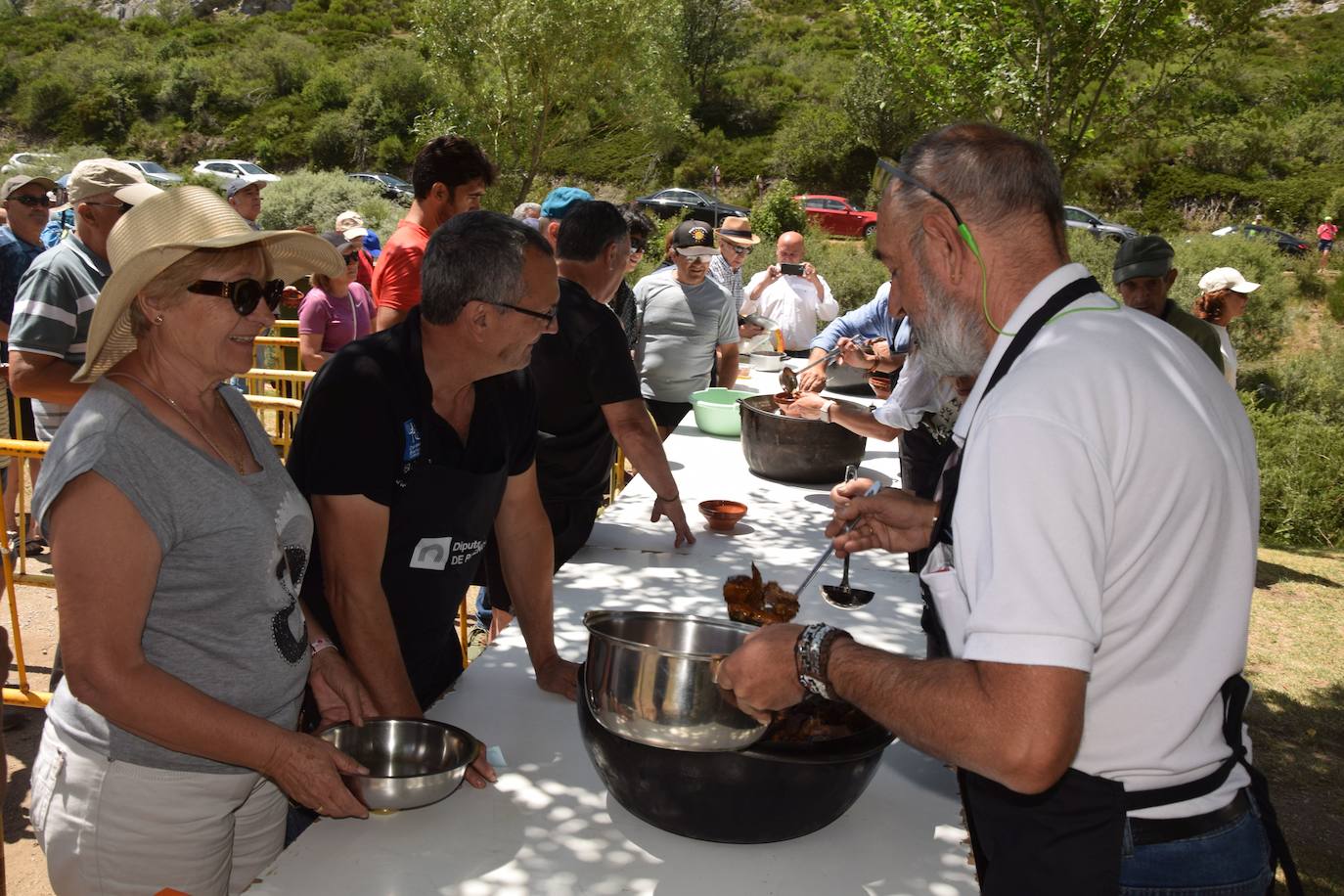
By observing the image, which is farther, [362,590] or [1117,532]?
[362,590]

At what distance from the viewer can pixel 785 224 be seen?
2372 centimetres

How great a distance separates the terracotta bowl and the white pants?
1870mm

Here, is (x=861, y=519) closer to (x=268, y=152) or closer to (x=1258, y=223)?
(x=1258, y=223)

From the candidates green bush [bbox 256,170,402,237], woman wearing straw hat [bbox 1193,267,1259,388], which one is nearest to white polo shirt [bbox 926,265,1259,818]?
woman wearing straw hat [bbox 1193,267,1259,388]

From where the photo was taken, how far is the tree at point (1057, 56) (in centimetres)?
879

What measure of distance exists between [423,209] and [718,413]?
1755 mm

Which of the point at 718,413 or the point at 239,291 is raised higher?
the point at 239,291

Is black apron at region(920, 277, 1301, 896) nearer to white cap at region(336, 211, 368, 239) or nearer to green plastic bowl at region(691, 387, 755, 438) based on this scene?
green plastic bowl at region(691, 387, 755, 438)

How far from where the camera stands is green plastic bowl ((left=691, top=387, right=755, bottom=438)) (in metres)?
4.82

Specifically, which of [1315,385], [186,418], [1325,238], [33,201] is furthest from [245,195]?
[1325,238]

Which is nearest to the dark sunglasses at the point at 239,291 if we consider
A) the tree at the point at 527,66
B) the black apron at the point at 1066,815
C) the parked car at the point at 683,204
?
the black apron at the point at 1066,815

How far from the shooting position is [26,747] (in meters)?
3.84

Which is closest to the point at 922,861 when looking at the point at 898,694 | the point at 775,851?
the point at 775,851

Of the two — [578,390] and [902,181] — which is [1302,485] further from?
[902,181]
